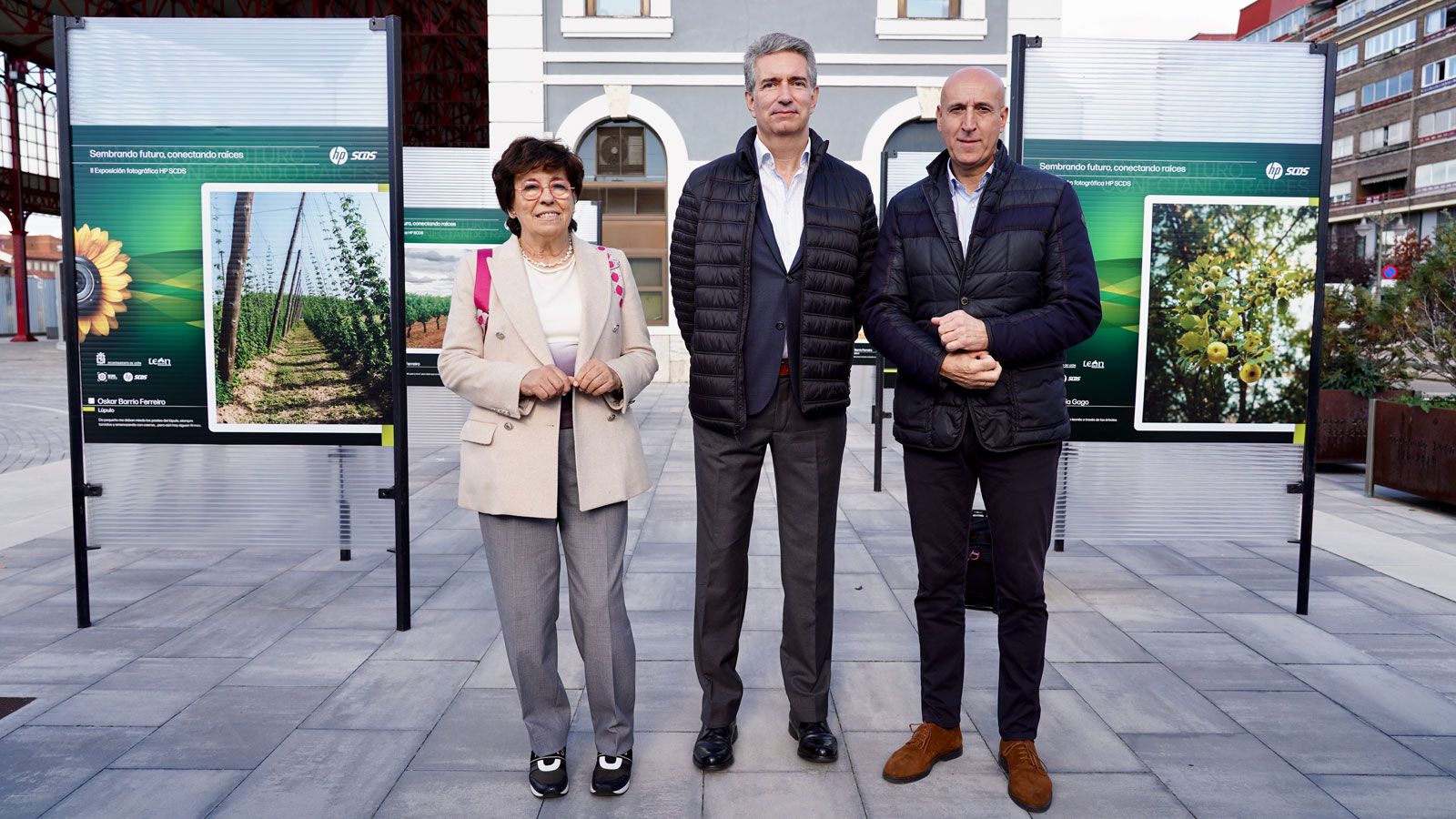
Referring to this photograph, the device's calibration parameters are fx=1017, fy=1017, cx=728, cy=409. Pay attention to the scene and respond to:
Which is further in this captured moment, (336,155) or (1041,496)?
(336,155)

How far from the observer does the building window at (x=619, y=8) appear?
17859 mm

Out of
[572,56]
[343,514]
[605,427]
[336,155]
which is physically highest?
[572,56]

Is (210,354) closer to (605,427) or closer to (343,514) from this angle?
(343,514)

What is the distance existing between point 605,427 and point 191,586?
3238mm

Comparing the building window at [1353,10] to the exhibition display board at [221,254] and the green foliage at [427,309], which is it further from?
the exhibition display board at [221,254]

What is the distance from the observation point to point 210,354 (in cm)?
442

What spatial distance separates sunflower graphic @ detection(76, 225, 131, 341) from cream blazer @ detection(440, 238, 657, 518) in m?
2.30

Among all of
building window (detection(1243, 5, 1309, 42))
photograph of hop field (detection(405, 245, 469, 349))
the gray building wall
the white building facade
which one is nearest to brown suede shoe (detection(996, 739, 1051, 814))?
photograph of hop field (detection(405, 245, 469, 349))

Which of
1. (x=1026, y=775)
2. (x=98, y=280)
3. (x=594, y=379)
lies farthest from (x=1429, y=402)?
(x=98, y=280)

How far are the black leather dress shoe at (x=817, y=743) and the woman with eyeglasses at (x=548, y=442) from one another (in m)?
0.54

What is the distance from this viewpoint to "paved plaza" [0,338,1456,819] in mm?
2889

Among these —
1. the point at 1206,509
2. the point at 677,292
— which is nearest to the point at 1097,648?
the point at 1206,509

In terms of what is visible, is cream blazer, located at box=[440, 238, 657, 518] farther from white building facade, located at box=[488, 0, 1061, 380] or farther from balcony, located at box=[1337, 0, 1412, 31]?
balcony, located at box=[1337, 0, 1412, 31]

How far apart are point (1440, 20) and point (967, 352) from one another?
64.6 meters
